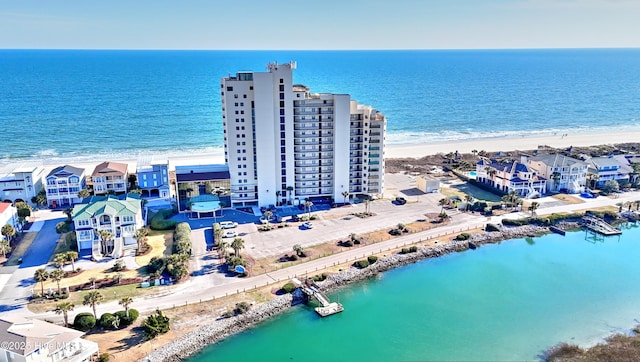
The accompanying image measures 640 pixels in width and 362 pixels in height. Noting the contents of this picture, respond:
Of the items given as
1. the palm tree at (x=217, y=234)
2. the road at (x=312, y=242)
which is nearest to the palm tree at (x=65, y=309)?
the road at (x=312, y=242)

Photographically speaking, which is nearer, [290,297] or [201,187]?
[290,297]

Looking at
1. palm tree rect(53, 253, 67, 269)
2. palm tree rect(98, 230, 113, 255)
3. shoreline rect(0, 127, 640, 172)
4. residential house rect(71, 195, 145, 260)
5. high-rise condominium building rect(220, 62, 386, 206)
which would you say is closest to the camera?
palm tree rect(53, 253, 67, 269)

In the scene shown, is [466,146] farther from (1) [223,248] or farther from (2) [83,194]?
(2) [83,194]

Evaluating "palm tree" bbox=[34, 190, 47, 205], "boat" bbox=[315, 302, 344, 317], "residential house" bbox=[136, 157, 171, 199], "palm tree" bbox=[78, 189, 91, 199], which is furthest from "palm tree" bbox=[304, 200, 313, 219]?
"palm tree" bbox=[34, 190, 47, 205]

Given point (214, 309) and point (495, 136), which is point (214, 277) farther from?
point (495, 136)

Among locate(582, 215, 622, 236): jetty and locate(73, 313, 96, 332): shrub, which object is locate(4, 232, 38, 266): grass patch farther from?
locate(582, 215, 622, 236): jetty

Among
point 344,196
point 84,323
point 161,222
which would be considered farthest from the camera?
point 344,196

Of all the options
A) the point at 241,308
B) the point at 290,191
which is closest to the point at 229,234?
the point at 290,191
